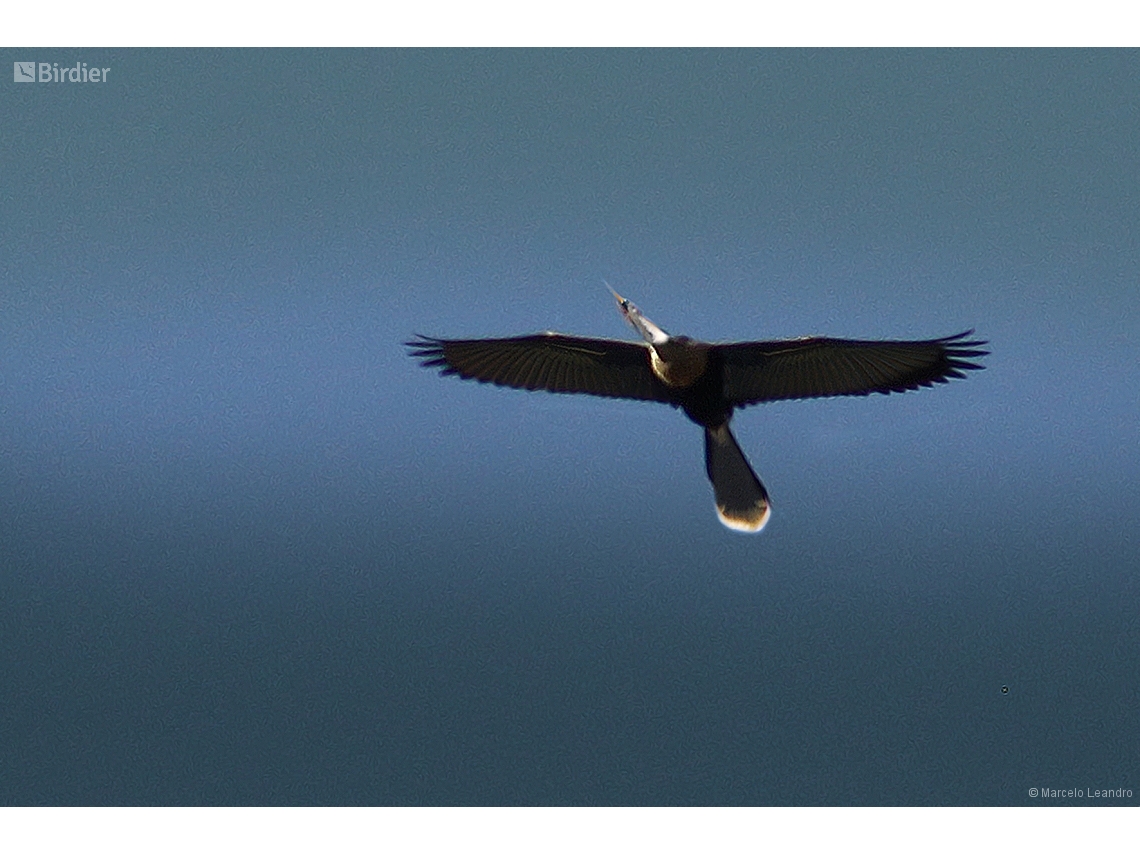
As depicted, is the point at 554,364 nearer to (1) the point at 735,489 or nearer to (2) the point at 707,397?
(2) the point at 707,397

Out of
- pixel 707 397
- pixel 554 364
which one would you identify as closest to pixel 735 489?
pixel 707 397

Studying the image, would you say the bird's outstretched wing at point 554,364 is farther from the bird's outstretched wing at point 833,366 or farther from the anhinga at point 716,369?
the bird's outstretched wing at point 833,366

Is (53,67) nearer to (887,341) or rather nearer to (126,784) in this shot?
(126,784)

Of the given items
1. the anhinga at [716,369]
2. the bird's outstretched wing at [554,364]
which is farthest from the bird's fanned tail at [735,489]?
the bird's outstretched wing at [554,364]

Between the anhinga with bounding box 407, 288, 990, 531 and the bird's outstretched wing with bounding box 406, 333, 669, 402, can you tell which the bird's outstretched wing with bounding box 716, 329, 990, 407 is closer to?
the anhinga with bounding box 407, 288, 990, 531

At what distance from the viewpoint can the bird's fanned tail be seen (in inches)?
165

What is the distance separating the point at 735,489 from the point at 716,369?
537 millimetres

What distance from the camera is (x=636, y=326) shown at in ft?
12.9

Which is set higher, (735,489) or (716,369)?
(716,369)

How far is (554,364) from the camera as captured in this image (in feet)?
13.5

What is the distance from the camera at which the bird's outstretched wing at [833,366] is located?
3.80 m

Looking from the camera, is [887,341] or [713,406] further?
[713,406]
